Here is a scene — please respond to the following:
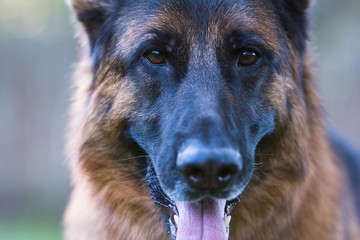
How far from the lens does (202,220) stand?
2.66 m

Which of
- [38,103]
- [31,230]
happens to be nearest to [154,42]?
[31,230]

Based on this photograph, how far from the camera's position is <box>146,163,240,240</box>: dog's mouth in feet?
8.56

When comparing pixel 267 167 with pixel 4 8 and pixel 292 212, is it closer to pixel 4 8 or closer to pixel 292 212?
pixel 292 212

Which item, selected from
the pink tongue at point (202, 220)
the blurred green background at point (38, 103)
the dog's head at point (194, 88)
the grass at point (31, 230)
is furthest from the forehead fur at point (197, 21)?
the blurred green background at point (38, 103)

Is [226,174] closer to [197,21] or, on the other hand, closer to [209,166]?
[209,166]

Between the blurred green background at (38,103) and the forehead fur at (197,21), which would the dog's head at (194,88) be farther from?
the blurred green background at (38,103)

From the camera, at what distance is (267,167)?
118 inches

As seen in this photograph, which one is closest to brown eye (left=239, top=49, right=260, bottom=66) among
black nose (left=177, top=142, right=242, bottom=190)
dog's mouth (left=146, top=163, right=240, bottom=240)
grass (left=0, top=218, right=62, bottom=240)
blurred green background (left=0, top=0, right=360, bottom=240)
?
black nose (left=177, top=142, right=242, bottom=190)

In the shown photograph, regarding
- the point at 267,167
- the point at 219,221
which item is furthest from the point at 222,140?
the point at 267,167

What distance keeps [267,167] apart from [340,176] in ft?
3.07

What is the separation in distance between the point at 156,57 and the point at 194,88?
0.32 m

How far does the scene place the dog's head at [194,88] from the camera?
8.16 feet

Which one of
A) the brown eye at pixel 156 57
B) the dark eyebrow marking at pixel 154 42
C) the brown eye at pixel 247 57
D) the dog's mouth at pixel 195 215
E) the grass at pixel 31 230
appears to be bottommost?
the grass at pixel 31 230

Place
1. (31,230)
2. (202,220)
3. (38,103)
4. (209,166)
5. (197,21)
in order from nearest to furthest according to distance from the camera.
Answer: (209,166) < (202,220) < (197,21) < (31,230) < (38,103)
